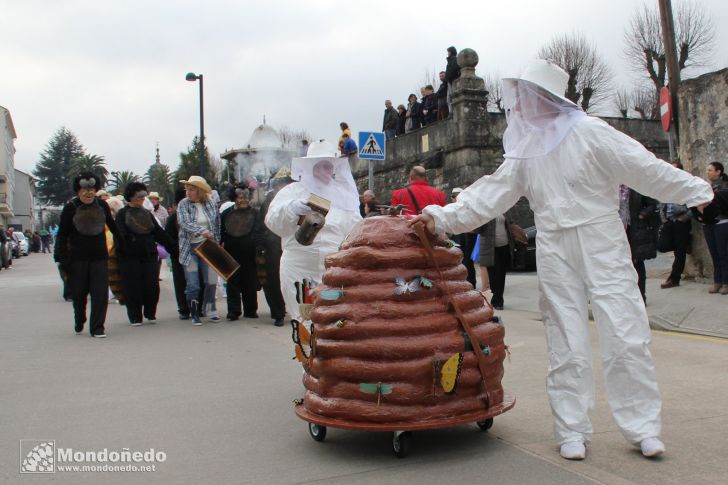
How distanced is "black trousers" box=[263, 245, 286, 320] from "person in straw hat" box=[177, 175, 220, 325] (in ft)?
2.59

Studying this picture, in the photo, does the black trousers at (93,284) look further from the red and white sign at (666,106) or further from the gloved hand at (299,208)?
the red and white sign at (666,106)

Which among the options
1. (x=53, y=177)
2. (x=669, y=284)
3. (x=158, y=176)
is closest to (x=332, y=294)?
(x=669, y=284)

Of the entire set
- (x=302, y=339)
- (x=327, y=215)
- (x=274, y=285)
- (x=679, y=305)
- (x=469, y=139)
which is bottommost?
(x=679, y=305)

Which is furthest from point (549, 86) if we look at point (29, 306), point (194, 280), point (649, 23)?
point (649, 23)

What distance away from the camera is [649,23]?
104 ft

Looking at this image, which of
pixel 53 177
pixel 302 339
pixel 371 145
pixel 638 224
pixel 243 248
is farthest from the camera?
pixel 53 177

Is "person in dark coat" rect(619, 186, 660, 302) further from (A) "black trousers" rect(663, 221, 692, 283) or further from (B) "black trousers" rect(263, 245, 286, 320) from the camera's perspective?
(B) "black trousers" rect(263, 245, 286, 320)

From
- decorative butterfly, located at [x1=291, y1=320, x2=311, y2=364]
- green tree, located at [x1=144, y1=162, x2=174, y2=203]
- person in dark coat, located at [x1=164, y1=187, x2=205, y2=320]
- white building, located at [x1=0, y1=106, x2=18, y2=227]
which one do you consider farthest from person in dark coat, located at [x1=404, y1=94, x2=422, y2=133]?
white building, located at [x1=0, y1=106, x2=18, y2=227]

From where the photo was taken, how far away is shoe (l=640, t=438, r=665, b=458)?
151 inches

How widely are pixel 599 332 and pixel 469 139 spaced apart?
49.3 feet

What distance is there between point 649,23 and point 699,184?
31010 mm

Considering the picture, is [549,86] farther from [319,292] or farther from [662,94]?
[662,94]

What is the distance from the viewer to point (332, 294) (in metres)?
4.25

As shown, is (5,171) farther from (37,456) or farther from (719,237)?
(37,456)
